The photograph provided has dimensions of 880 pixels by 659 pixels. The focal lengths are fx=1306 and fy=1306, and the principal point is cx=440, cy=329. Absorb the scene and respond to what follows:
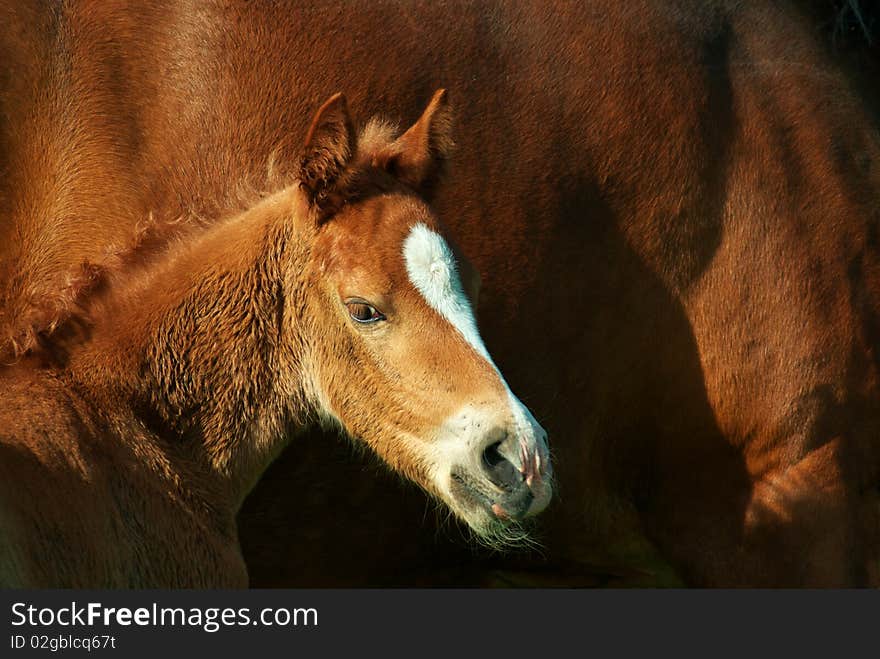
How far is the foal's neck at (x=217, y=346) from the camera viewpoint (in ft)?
12.5

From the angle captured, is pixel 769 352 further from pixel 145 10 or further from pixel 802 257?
pixel 145 10

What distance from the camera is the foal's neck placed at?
3820 millimetres

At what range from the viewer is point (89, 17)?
4.43m

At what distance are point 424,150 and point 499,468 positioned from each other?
3.45 feet

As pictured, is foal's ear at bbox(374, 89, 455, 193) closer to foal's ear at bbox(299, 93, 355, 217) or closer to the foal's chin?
foal's ear at bbox(299, 93, 355, 217)

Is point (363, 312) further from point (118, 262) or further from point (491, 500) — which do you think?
point (118, 262)

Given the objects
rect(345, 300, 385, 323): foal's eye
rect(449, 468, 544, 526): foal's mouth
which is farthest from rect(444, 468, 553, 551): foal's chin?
rect(345, 300, 385, 323): foal's eye

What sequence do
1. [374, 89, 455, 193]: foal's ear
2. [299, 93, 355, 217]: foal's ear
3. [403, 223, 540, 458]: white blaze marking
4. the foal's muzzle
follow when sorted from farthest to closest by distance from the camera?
[374, 89, 455, 193]: foal's ear → [299, 93, 355, 217]: foal's ear → [403, 223, 540, 458]: white blaze marking → the foal's muzzle

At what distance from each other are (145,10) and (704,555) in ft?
9.20

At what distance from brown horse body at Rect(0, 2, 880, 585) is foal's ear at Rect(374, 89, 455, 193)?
0.49 metres

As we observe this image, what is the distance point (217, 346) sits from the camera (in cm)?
386

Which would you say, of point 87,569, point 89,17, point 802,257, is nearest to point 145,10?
point 89,17

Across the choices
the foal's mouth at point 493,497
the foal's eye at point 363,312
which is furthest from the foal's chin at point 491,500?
the foal's eye at point 363,312

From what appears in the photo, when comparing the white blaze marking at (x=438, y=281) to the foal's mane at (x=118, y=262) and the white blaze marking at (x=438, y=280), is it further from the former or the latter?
the foal's mane at (x=118, y=262)
